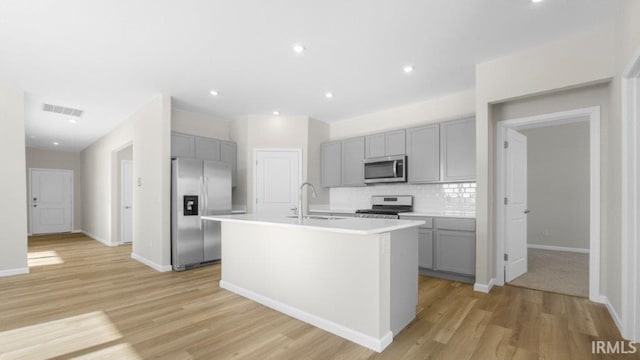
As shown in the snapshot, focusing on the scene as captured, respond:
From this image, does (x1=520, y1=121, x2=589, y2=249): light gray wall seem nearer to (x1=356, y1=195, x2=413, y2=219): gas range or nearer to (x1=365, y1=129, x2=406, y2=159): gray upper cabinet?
(x1=356, y1=195, x2=413, y2=219): gas range

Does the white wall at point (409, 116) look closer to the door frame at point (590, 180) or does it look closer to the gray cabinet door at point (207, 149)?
the door frame at point (590, 180)

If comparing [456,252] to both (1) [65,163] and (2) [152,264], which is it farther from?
(1) [65,163]

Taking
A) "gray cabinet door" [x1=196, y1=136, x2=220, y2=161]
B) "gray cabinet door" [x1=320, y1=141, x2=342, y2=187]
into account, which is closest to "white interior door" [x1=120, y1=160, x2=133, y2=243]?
"gray cabinet door" [x1=196, y1=136, x2=220, y2=161]

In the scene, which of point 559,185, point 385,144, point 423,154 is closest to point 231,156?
point 385,144

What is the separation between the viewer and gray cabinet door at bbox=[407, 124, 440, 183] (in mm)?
4387

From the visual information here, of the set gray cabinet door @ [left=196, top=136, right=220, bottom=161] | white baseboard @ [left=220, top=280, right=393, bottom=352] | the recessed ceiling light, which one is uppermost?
the recessed ceiling light

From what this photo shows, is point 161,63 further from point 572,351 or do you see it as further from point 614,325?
point 614,325

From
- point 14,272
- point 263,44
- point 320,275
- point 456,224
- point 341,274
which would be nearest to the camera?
point 341,274

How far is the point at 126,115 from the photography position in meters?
5.61

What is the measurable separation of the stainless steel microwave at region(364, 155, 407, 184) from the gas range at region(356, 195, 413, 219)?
0.39m

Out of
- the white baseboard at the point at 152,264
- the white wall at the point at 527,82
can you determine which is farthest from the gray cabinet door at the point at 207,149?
the white wall at the point at 527,82

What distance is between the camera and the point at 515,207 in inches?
154

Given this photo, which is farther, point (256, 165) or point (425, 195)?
point (256, 165)

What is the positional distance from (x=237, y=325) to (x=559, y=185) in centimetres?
649
